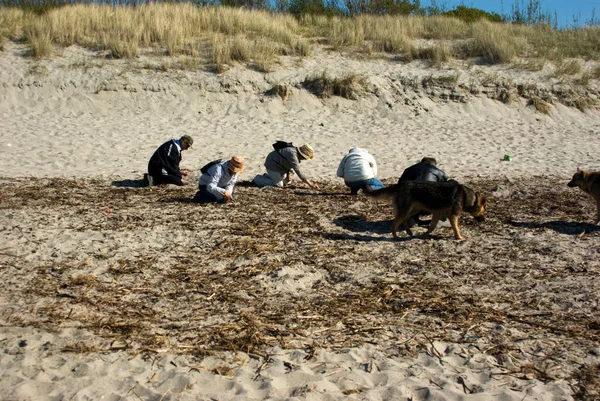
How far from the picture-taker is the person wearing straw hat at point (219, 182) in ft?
34.5

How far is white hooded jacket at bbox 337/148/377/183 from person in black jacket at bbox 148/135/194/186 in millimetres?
3002

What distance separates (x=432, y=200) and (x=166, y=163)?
18.0ft

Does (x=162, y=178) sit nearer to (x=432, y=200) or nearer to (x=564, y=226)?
(x=432, y=200)

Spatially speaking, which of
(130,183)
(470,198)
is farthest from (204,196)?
(470,198)

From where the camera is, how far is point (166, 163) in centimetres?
1201

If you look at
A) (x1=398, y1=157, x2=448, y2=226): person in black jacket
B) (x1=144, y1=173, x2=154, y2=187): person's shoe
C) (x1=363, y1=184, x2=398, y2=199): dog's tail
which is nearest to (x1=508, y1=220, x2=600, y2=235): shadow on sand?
(x1=398, y1=157, x2=448, y2=226): person in black jacket

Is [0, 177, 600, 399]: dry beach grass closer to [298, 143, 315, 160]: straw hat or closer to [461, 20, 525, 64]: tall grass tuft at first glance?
[298, 143, 315, 160]: straw hat

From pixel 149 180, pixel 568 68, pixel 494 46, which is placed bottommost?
pixel 149 180

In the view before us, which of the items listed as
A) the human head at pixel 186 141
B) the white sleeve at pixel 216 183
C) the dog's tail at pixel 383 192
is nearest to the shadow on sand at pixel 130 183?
the human head at pixel 186 141

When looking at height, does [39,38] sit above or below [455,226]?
above

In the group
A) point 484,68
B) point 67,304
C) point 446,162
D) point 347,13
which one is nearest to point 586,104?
point 484,68

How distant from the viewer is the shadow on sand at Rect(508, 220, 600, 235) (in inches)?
367

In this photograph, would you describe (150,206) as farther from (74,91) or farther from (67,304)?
(74,91)

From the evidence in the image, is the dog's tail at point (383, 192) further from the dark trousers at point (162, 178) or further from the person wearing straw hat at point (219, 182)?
the dark trousers at point (162, 178)
